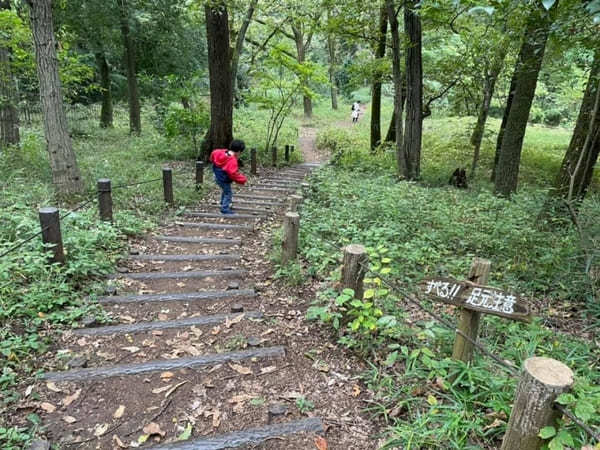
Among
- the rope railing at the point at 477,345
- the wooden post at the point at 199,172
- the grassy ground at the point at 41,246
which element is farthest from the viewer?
the wooden post at the point at 199,172

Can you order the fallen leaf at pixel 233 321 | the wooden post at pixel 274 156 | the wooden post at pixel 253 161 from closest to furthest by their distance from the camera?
the fallen leaf at pixel 233 321 < the wooden post at pixel 253 161 < the wooden post at pixel 274 156

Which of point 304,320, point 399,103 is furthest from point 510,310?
point 399,103

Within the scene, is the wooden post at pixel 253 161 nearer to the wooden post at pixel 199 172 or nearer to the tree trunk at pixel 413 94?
the wooden post at pixel 199 172

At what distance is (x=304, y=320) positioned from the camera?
388cm

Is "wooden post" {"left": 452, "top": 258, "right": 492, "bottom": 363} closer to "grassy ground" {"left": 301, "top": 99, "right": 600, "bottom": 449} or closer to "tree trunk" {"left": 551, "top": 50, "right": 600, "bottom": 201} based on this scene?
"grassy ground" {"left": 301, "top": 99, "right": 600, "bottom": 449}

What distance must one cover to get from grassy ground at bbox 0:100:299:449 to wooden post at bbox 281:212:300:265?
225 cm

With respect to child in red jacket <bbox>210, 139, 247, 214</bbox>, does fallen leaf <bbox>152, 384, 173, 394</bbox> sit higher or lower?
lower

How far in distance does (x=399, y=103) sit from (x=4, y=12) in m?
9.57

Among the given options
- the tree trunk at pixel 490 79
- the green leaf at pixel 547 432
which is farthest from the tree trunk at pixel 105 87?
the green leaf at pixel 547 432

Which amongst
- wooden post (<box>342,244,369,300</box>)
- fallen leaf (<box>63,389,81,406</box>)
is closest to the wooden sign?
wooden post (<box>342,244,369,300</box>)

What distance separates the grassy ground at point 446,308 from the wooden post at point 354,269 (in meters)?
0.13

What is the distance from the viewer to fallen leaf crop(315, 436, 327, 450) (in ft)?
7.75

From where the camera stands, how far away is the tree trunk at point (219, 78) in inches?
398

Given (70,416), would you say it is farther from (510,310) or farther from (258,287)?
(510,310)
